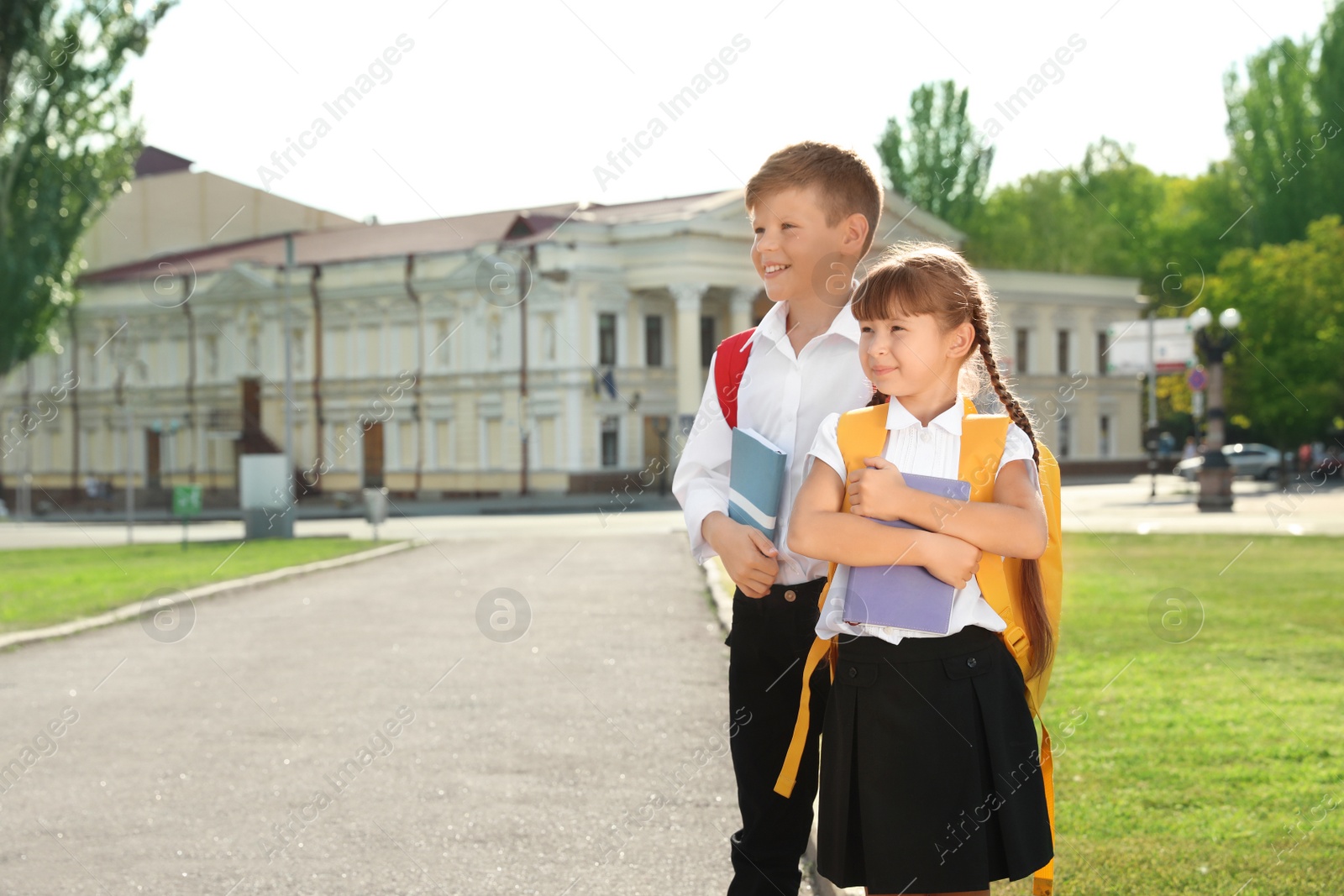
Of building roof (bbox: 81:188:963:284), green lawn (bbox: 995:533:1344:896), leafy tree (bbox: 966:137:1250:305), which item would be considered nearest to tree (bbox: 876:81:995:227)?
building roof (bbox: 81:188:963:284)

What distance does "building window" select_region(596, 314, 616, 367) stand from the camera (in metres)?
54.1

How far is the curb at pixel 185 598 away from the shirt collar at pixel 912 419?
35.5 ft

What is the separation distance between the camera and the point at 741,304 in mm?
56406

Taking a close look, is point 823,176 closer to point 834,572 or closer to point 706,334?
point 834,572

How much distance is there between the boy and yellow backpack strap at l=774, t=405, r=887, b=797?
7cm

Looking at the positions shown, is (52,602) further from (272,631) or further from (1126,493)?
(1126,493)

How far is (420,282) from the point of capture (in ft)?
175

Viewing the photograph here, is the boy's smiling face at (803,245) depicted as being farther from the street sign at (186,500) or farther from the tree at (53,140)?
the tree at (53,140)

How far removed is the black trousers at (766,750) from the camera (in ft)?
11.7

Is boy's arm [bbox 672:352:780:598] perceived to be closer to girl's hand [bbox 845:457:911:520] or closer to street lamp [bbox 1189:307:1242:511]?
girl's hand [bbox 845:457:911:520]

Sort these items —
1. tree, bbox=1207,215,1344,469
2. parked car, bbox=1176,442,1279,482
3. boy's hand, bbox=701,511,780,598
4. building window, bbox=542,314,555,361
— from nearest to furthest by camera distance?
1. boy's hand, bbox=701,511,780,598
2. tree, bbox=1207,215,1344,469
3. building window, bbox=542,314,555,361
4. parked car, bbox=1176,442,1279,482

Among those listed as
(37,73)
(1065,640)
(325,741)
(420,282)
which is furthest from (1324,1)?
(325,741)

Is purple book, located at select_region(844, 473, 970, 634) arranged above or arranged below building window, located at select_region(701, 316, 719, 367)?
below

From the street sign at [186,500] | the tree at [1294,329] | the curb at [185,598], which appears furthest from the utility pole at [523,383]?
the curb at [185,598]
